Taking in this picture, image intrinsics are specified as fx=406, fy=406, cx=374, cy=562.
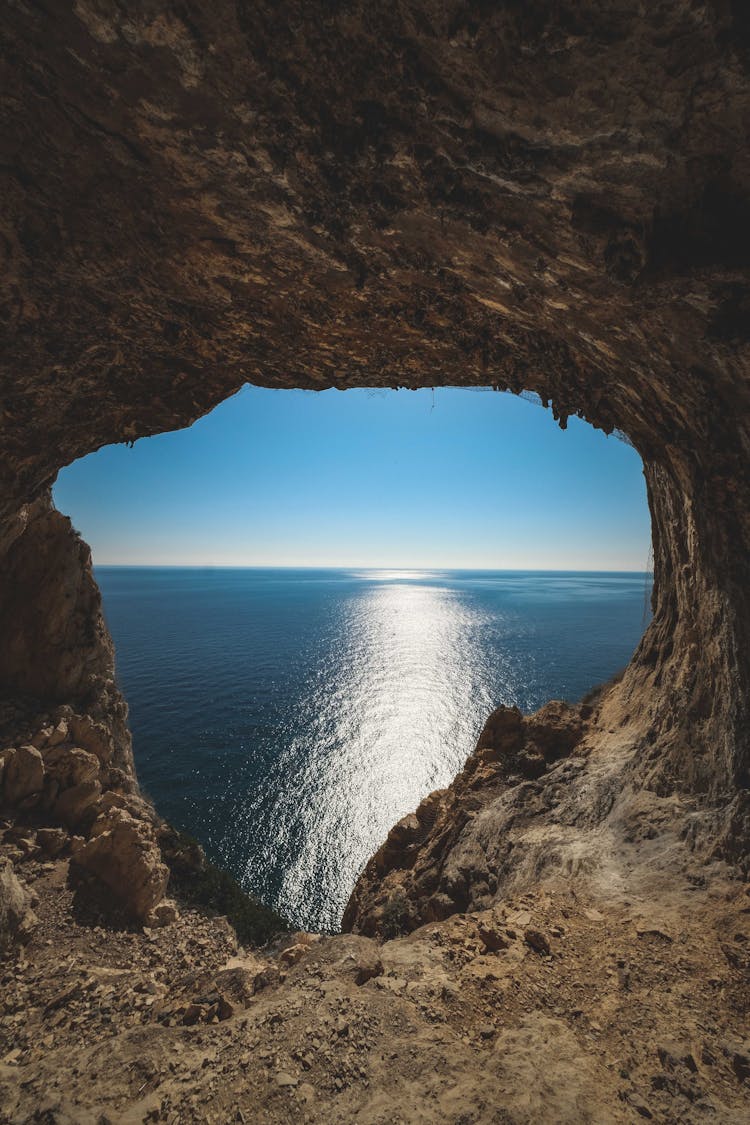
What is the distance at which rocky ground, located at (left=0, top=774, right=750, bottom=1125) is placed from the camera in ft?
14.5

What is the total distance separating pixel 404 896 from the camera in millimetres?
11562

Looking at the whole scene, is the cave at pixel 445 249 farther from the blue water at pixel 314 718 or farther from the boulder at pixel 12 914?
the blue water at pixel 314 718

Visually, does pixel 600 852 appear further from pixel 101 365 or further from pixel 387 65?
pixel 101 365

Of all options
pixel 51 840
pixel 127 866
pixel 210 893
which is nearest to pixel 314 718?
pixel 210 893

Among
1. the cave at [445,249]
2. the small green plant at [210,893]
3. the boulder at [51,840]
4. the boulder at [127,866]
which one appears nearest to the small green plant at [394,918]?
the cave at [445,249]

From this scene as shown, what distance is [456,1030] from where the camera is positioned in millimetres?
5484

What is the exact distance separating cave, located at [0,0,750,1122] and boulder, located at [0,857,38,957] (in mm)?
9380

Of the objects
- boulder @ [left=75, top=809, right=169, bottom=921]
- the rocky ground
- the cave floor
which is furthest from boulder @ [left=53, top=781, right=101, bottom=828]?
the cave floor

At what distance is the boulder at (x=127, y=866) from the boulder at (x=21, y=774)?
10.7 feet

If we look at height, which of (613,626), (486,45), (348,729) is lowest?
(348,729)

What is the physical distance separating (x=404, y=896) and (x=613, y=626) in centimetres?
12116

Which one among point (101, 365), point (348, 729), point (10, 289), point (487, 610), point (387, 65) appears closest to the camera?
point (387, 65)

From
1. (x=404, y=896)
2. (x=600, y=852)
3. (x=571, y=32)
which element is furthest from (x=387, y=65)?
(x=404, y=896)

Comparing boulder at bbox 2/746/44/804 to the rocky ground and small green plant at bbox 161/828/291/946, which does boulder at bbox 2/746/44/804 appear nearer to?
small green plant at bbox 161/828/291/946
